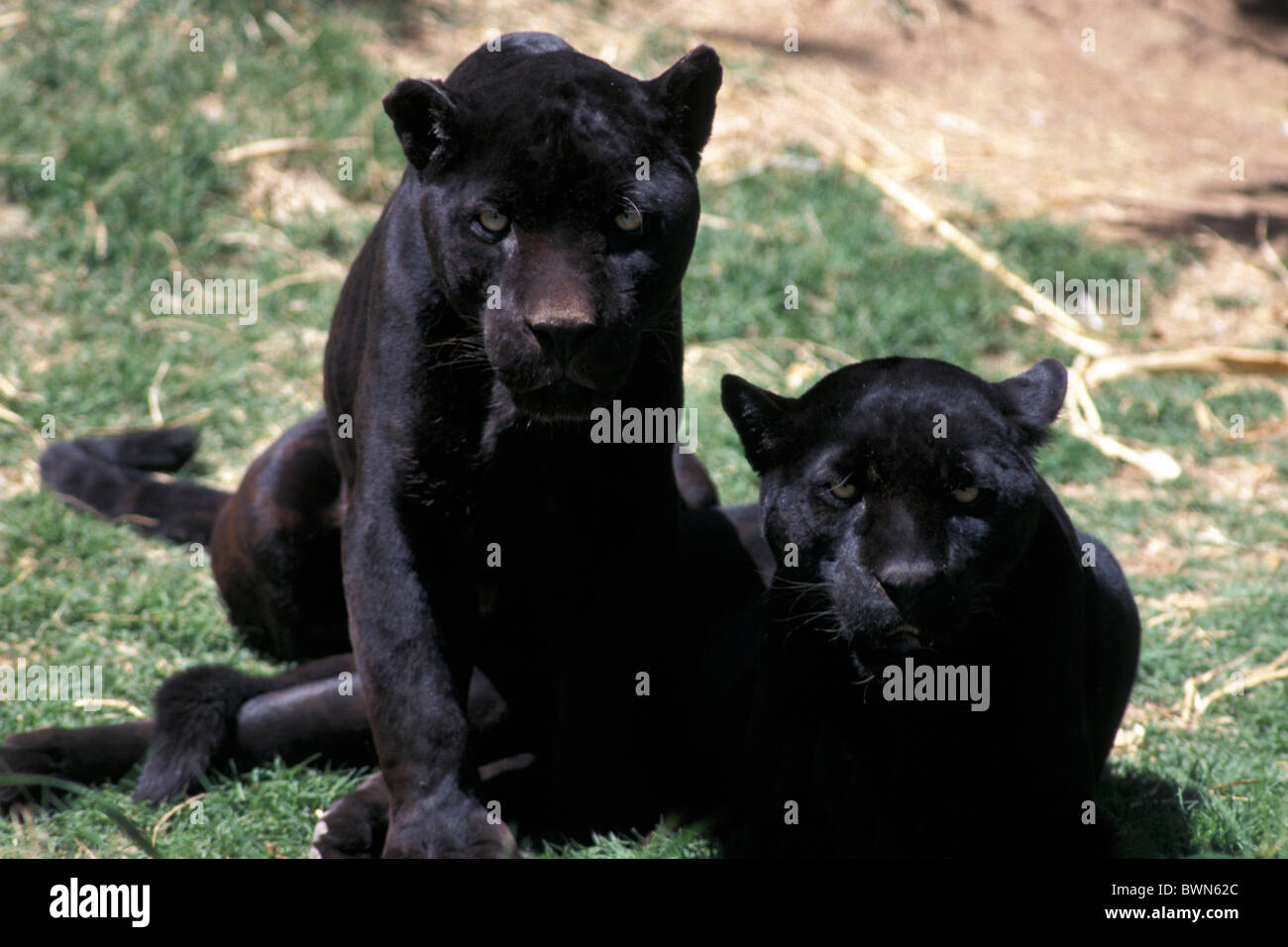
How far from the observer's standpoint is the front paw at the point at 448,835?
402cm

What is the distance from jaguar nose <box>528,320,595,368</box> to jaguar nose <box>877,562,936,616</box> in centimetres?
94

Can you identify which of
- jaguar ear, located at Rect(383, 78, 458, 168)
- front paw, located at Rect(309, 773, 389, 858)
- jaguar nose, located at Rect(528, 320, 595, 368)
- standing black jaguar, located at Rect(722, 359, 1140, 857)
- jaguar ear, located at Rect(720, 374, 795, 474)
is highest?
jaguar ear, located at Rect(383, 78, 458, 168)

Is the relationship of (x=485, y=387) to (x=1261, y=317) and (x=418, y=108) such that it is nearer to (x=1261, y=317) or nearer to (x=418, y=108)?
(x=418, y=108)

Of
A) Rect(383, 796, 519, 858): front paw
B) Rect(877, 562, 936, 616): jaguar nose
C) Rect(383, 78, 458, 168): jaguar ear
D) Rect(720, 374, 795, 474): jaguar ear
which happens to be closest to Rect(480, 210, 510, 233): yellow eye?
Rect(383, 78, 458, 168): jaguar ear

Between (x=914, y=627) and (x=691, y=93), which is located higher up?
(x=691, y=93)

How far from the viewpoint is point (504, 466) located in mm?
4211

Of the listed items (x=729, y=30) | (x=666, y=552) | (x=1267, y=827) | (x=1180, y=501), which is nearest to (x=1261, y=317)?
(x=1180, y=501)

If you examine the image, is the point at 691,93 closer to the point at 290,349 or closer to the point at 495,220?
the point at 495,220

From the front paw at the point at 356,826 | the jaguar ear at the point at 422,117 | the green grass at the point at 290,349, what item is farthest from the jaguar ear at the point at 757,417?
the front paw at the point at 356,826

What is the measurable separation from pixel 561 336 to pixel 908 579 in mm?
1035

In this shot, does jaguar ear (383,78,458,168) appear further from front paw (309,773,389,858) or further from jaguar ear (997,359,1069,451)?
front paw (309,773,389,858)

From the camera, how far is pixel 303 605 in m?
5.14

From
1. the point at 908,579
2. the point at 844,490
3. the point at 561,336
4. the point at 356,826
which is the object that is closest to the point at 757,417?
the point at 844,490

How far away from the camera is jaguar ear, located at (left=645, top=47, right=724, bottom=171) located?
158 inches
